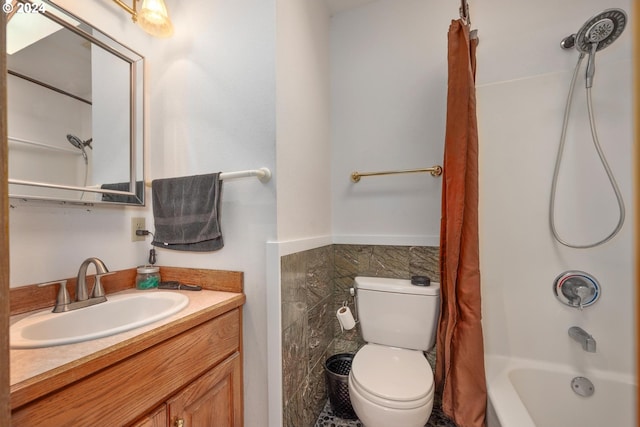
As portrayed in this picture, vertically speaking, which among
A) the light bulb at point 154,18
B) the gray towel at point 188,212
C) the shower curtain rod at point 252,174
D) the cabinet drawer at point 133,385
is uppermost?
the light bulb at point 154,18

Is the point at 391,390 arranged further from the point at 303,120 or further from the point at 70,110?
the point at 70,110

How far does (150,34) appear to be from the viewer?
1325 millimetres

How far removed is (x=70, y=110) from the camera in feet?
3.46

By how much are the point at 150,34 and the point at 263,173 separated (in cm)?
102

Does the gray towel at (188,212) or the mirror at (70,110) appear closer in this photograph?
the mirror at (70,110)

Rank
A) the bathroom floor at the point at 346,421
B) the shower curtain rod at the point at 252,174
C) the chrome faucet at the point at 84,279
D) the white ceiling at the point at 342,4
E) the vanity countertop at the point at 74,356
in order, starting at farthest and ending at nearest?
the white ceiling at the point at 342,4
the bathroom floor at the point at 346,421
the shower curtain rod at the point at 252,174
the chrome faucet at the point at 84,279
the vanity countertop at the point at 74,356

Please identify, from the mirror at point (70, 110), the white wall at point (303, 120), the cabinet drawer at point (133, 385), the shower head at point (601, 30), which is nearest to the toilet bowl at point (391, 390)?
the cabinet drawer at point (133, 385)

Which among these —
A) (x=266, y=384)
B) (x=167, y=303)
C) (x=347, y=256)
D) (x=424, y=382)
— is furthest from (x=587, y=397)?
(x=167, y=303)

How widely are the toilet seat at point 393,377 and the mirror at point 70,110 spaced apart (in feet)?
4.50

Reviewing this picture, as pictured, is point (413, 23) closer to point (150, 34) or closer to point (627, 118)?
point (627, 118)

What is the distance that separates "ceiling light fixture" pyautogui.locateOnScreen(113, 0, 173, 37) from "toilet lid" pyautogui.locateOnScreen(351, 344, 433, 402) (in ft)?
6.14

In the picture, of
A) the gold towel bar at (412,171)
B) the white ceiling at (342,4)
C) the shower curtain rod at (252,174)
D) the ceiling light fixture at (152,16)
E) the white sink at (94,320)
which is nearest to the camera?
the white sink at (94,320)

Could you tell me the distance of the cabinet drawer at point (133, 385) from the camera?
1.81ft

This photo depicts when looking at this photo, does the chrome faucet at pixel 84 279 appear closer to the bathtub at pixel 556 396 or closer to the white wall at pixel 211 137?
the white wall at pixel 211 137
